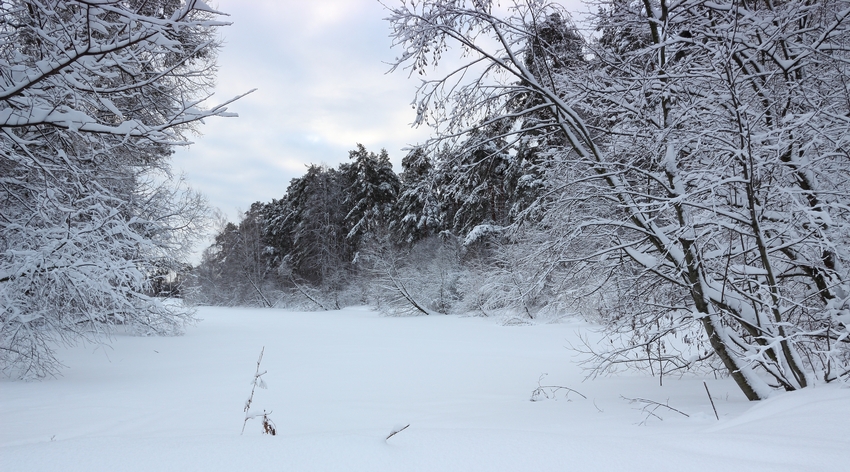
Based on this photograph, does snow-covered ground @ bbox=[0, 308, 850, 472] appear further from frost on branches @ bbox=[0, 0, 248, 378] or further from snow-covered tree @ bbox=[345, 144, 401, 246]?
snow-covered tree @ bbox=[345, 144, 401, 246]

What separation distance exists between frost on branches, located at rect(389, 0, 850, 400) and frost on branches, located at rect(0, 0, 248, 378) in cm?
211

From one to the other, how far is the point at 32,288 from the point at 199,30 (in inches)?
195

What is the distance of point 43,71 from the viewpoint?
2668mm

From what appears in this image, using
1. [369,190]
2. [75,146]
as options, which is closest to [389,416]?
[75,146]

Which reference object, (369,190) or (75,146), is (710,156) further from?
(369,190)

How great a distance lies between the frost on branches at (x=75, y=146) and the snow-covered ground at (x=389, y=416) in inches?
43.1

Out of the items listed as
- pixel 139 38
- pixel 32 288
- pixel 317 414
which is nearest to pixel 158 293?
pixel 32 288

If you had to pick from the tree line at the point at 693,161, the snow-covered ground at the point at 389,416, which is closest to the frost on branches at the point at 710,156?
the tree line at the point at 693,161

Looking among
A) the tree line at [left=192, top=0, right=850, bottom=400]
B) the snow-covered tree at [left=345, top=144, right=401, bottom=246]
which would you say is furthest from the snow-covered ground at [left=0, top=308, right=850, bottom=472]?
the snow-covered tree at [left=345, top=144, right=401, bottom=246]

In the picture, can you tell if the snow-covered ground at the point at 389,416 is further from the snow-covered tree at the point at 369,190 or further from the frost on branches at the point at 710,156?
the snow-covered tree at the point at 369,190

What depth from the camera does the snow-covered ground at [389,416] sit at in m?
1.61

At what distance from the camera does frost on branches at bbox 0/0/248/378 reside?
2773mm

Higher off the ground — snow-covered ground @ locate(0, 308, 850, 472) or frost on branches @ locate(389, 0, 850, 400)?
frost on branches @ locate(389, 0, 850, 400)

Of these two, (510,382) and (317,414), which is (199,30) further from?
(510,382)
